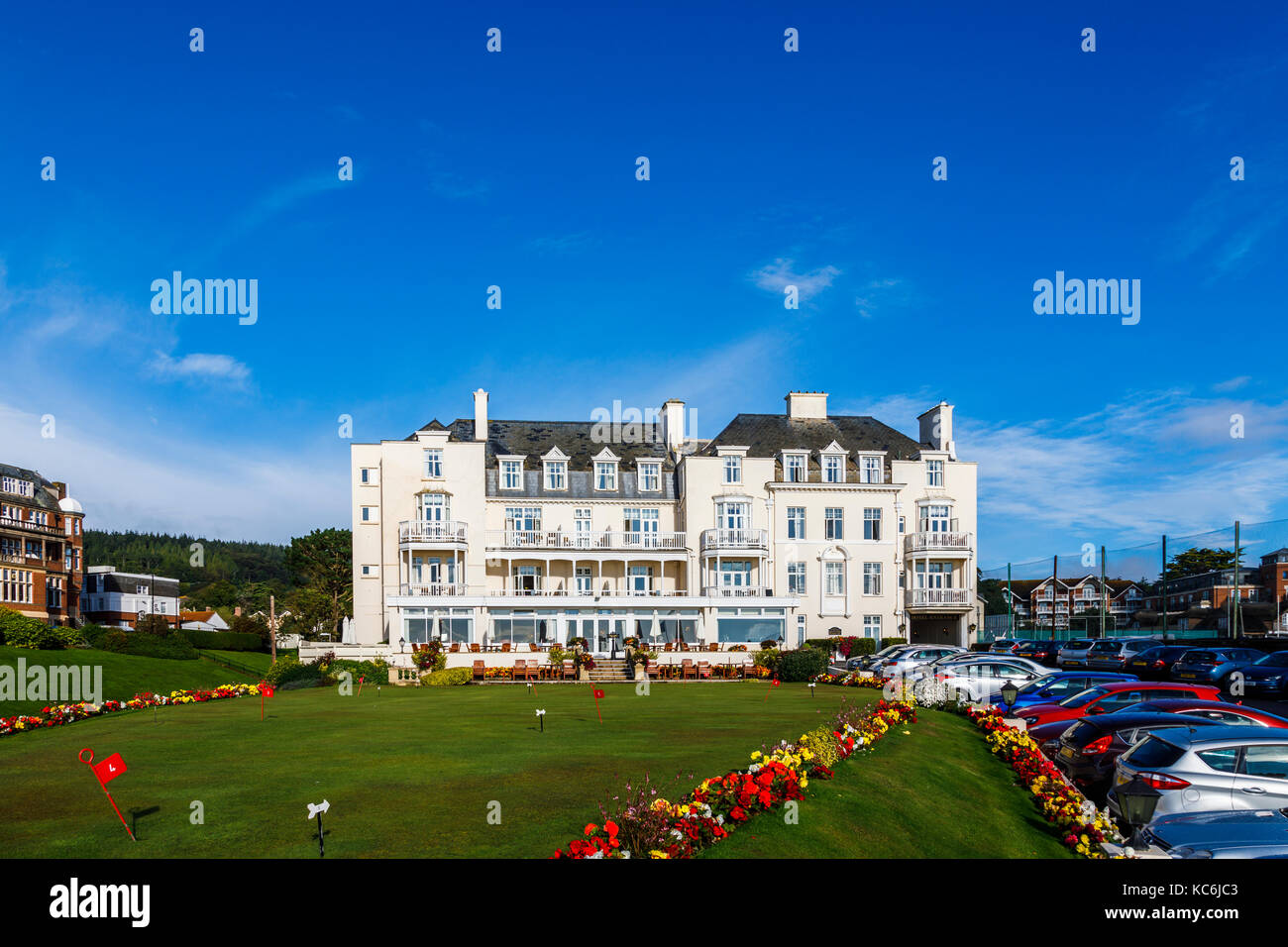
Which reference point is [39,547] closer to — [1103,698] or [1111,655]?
[1111,655]

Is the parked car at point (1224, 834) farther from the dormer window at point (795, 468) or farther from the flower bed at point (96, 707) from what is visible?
the dormer window at point (795, 468)

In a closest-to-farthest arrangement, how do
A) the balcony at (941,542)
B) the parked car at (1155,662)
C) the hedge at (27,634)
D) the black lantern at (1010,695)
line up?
the black lantern at (1010,695) → the parked car at (1155,662) → the hedge at (27,634) → the balcony at (941,542)

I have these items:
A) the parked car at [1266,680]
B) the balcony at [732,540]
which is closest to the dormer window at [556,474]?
the balcony at [732,540]

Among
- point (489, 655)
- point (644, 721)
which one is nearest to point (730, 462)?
point (489, 655)

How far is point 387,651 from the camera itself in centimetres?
4428

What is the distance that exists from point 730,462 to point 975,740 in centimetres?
3247

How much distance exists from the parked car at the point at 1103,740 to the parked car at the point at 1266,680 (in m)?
16.2

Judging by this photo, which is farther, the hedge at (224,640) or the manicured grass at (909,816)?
the hedge at (224,640)

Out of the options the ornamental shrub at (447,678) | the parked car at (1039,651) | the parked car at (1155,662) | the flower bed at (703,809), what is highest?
the flower bed at (703,809)

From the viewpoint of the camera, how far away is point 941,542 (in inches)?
2095

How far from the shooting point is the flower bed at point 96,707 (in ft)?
73.7

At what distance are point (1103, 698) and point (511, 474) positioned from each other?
1477 inches

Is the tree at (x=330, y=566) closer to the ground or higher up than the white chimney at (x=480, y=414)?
closer to the ground

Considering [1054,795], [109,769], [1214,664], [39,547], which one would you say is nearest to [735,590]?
[1214,664]
